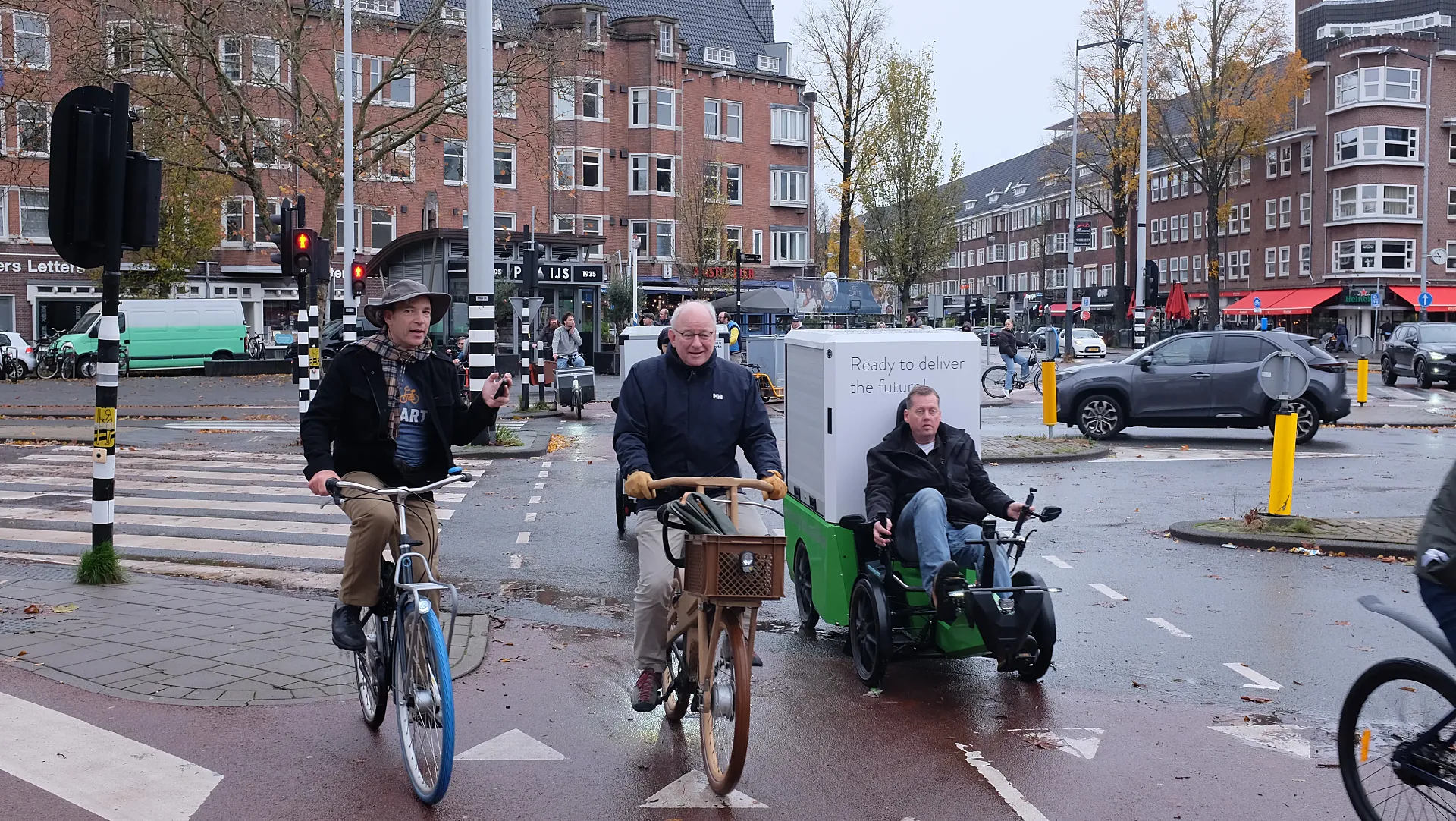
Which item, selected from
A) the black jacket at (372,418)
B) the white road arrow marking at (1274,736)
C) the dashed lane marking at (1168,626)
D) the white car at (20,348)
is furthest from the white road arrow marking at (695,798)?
the white car at (20,348)

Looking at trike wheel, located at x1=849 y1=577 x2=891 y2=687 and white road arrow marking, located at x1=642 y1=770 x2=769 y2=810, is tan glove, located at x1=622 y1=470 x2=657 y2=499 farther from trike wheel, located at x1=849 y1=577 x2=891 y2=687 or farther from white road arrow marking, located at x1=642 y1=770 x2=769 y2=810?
trike wheel, located at x1=849 y1=577 x2=891 y2=687

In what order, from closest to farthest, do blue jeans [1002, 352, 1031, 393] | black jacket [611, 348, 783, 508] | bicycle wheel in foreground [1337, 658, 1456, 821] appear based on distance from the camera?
bicycle wheel in foreground [1337, 658, 1456, 821] → black jacket [611, 348, 783, 508] → blue jeans [1002, 352, 1031, 393]

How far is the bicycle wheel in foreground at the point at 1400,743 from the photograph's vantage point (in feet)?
12.8

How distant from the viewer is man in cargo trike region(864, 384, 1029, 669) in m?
6.31

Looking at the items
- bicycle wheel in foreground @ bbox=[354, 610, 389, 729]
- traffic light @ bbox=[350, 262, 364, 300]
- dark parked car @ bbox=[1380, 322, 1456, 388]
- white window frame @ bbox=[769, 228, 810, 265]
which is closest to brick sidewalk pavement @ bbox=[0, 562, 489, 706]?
bicycle wheel in foreground @ bbox=[354, 610, 389, 729]

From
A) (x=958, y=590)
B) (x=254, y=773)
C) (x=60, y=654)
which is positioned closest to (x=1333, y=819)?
(x=958, y=590)

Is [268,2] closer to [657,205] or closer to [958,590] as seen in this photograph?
[657,205]

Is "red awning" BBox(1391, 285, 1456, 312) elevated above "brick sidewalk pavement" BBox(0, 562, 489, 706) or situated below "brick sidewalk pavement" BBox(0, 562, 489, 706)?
above

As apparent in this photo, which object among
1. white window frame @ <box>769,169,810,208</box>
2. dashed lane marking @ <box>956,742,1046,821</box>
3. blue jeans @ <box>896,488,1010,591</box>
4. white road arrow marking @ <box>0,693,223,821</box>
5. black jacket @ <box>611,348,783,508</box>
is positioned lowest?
dashed lane marking @ <box>956,742,1046,821</box>

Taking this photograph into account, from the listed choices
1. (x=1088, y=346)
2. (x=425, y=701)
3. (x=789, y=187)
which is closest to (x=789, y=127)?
(x=789, y=187)

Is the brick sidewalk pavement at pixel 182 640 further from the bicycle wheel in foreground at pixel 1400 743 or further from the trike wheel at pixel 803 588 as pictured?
the bicycle wheel in foreground at pixel 1400 743

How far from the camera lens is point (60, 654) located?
646 cm

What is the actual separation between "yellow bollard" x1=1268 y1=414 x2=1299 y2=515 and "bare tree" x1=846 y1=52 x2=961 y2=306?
47418 mm

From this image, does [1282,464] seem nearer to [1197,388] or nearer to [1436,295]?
[1197,388]
